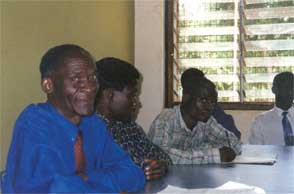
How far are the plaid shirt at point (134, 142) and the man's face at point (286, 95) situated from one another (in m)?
1.69

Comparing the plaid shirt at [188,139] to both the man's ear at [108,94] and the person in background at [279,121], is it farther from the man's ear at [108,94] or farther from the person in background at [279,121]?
the person in background at [279,121]

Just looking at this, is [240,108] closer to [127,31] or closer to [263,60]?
[263,60]

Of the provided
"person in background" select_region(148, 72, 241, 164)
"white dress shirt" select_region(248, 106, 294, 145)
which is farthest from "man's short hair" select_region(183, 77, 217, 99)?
"white dress shirt" select_region(248, 106, 294, 145)

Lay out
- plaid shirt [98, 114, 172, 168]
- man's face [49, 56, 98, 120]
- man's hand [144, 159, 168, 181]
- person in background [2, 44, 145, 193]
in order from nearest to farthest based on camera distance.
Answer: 1. person in background [2, 44, 145, 193]
2. man's face [49, 56, 98, 120]
3. man's hand [144, 159, 168, 181]
4. plaid shirt [98, 114, 172, 168]

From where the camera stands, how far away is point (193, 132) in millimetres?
2604

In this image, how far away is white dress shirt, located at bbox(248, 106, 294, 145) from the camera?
360cm

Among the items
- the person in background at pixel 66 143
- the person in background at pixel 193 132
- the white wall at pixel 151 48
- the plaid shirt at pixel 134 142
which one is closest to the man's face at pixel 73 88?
the person in background at pixel 66 143

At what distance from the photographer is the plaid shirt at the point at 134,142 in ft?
6.86

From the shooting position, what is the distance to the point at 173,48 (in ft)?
15.4

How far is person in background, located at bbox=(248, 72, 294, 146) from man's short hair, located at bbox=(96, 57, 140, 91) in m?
1.73

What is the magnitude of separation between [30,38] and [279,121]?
76.3 inches

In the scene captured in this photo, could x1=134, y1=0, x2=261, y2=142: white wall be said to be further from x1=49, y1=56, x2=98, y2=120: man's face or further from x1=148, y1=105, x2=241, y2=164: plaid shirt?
x1=49, y1=56, x2=98, y2=120: man's face

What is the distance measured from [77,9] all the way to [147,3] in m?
1.22

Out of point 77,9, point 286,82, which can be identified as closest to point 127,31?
point 77,9
